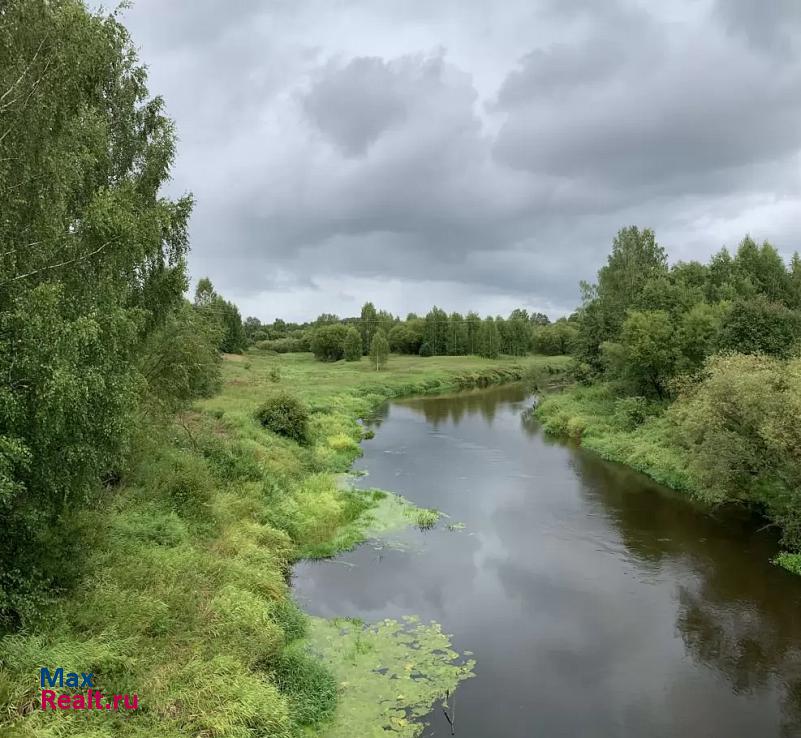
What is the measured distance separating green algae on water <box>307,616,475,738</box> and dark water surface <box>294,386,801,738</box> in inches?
23.9

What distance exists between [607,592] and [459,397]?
5716cm

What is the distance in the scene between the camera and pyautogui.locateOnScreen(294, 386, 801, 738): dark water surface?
540 inches

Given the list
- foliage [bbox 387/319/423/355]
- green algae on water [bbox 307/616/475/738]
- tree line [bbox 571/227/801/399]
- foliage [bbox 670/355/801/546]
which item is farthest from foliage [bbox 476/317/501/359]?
green algae on water [bbox 307/616/475/738]

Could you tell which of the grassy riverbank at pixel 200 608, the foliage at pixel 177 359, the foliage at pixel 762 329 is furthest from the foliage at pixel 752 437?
the foliage at pixel 177 359

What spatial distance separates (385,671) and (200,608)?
519 centimetres

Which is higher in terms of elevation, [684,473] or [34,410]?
[34,410]

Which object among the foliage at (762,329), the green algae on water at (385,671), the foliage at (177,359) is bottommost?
the green algae on water at (385,671)

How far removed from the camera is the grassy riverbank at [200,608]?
35.9 feet

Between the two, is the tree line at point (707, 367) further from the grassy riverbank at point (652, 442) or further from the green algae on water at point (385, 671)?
the green algae on water at point (385, 671)

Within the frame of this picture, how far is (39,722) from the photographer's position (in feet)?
30.2

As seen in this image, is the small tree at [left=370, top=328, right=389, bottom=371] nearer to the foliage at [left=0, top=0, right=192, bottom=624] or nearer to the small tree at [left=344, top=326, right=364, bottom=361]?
the small tree at [left=344, top=326, right=364, bottom=361]

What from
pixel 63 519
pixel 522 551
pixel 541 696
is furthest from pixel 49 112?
pixel 522 551

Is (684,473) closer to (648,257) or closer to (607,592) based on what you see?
(607,592)

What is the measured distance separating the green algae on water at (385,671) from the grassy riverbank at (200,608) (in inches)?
3.5
